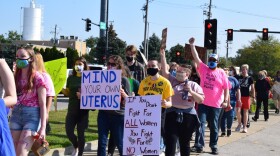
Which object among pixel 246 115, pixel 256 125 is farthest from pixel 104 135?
pixel 256 125

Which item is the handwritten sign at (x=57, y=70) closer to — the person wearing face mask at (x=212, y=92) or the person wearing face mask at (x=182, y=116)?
the person wearing face mask at (x=212, y=92)

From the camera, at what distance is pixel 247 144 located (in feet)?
38.3

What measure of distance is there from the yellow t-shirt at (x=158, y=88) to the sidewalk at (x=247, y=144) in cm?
235

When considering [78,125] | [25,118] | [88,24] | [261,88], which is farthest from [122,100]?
[88,24]

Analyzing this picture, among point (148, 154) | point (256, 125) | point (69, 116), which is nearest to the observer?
point (148, 154)

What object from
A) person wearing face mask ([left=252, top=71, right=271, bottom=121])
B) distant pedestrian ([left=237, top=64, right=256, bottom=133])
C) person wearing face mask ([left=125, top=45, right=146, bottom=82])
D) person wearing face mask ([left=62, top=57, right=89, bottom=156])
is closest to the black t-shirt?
distant pedestrian ([left=237, top=64, right=256, bottom=133])

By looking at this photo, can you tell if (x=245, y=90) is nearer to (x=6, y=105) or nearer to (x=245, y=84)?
(x=245, y=84)

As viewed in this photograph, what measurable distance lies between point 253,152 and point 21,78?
238 inches

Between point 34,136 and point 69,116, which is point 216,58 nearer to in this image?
point 69,116

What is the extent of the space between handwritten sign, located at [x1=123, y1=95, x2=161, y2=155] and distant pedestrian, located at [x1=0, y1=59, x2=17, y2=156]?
2713mm

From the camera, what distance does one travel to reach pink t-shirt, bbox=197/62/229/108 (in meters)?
9.61

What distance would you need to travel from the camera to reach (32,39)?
504ft

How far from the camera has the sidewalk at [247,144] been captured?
9.94m

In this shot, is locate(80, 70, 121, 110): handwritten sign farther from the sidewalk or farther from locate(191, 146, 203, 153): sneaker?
locate(191, 146, 203, 153): sneaker
